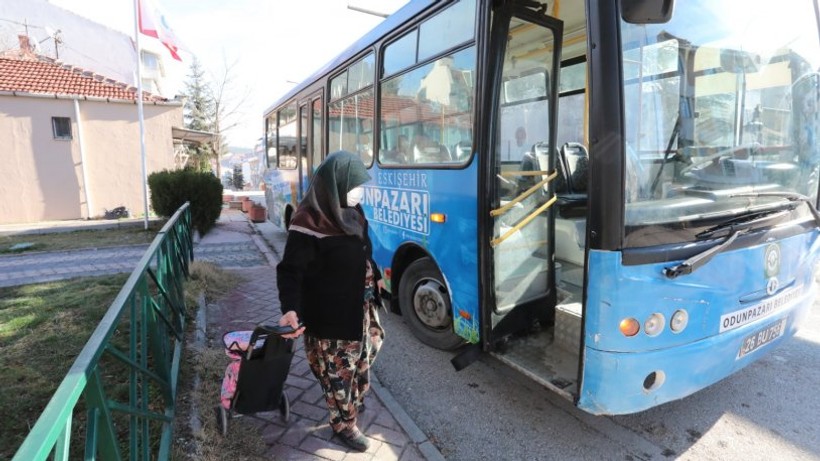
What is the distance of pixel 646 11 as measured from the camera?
6.59 feet

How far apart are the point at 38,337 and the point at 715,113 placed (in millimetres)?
5392

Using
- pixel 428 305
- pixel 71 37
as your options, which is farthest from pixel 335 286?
pixel 71 37

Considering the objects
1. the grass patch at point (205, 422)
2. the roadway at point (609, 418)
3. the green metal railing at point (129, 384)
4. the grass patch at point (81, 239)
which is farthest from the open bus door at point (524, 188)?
the grass patch at point (81, 239)

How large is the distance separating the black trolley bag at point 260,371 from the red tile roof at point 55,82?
1529cm

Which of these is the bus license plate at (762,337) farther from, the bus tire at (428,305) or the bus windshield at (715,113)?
the bus tire at (428,305)

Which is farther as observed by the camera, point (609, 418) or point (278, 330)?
point (609, 418)

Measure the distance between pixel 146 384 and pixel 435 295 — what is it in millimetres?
2151

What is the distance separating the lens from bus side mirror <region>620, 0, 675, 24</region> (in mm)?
1998

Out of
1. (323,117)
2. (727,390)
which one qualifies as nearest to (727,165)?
(727,390)

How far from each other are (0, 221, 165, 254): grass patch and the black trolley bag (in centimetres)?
846

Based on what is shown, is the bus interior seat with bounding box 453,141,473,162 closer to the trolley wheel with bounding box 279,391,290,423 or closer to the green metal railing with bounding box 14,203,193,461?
the trolley wheel with bounding box 279,391,290,423

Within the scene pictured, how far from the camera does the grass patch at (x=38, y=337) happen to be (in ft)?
9.37

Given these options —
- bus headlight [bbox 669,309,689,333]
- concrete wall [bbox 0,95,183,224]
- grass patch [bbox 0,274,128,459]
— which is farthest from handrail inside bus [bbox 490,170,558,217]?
concrete wall [bbox 0,95,183,224]

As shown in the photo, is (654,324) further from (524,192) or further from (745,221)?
(524,192)
